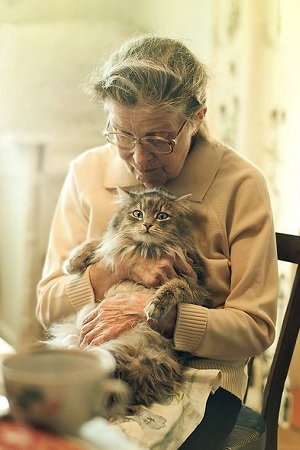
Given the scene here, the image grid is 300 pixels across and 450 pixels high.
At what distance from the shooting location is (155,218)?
1.60 m

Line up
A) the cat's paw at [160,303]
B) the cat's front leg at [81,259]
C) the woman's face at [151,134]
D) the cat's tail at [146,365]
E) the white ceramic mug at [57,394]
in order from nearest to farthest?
the white ceramic mug at [57,394] < the cat's tail at [146,365] < the cat's paw at [160,303] < the woman's face at [151,134] < the cat's front leg at [81,259]

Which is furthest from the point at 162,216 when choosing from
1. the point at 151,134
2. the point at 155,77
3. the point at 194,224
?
the point at 155,77

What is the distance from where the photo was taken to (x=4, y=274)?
2.85 metres

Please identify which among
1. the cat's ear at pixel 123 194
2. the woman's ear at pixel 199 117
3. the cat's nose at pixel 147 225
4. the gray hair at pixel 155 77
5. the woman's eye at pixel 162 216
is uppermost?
the gray hair at pixel 155 77

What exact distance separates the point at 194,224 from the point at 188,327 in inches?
11.5

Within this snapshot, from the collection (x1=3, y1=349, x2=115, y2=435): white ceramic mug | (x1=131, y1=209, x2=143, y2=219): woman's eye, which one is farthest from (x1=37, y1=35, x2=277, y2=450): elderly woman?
(x1=3, y1=349, x2=115, y2=435): white ceramic mug

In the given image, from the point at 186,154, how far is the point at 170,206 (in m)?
0.18

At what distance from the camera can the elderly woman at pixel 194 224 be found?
1.51 metres

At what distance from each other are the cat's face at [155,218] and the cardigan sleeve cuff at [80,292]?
17cm

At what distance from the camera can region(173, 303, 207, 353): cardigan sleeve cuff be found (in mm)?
1487

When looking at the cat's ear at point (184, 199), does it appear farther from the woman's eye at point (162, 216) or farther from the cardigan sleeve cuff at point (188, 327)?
the cardigan sleeve cuff at point (188, 327)

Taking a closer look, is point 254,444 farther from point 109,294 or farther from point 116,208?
point 116,208

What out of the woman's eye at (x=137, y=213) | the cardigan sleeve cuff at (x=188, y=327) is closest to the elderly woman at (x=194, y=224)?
the cardigan sleeve cuff at (x=188, y=327)

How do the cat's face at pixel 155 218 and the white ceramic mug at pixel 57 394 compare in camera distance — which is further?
the cat's face at pixel 155 218
